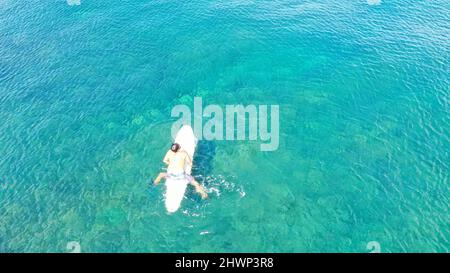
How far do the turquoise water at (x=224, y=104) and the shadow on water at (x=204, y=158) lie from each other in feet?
0.60

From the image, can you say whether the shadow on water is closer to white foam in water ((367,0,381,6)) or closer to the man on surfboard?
the man on surfboard

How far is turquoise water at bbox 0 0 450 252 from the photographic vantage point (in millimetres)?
27672

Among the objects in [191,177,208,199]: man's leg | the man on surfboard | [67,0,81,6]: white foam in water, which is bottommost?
[191,177,208,199]: man's leg

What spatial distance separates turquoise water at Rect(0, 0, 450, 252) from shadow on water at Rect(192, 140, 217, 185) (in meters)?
0.18

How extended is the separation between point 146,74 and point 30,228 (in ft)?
76.0

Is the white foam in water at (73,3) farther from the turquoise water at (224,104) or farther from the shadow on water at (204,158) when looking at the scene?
the shadow on water at (204,158)

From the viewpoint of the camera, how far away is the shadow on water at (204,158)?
1231 inches

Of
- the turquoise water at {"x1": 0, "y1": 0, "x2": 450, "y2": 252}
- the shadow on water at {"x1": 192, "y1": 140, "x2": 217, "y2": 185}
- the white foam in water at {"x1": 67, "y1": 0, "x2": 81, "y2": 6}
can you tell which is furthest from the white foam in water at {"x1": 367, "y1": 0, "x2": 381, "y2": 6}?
the white foam in water at {"x1": 67, "y1": 0, "x2": 81, "y2": 6}

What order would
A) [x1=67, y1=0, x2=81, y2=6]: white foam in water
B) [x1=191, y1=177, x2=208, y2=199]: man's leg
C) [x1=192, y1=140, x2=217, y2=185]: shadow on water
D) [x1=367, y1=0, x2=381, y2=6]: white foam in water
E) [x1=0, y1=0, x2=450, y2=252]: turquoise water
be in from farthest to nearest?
[x1=67, y1=0, x2=81, y2=6]: white foam in water, [x1=367, y1=0, x2=381, y2=6]: white foam in water, [x1=192, y1=140, x2=217, y2=185]: shadow on water, [x1=191, y1=177, x2=208, y2=199]: man's leg, [x1=0, y1=0, x2=450, y2=252]: turquoise water

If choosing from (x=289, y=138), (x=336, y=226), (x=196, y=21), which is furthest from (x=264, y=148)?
(x=196, y=21)

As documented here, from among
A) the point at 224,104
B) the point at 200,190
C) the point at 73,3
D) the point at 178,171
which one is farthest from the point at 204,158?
the point at 73,3

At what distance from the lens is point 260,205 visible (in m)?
29.0

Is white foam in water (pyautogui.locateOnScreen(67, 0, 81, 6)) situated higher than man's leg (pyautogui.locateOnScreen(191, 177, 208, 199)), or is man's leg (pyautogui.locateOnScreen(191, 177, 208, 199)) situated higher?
white foam in water (pyautogui.locateOnScreen(67, 0, 81, 6))
